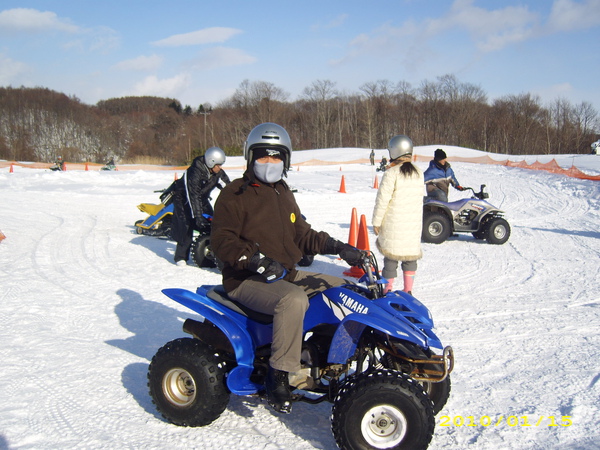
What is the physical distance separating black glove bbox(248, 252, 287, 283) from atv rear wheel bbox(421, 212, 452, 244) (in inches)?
301

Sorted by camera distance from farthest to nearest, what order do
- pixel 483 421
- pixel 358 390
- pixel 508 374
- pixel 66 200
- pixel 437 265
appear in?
pixel 66 200
pixel 437 265
pixel 508 374
pixel 483 421
pixel 358 390

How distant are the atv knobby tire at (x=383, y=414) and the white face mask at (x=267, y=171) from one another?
146 centimetres

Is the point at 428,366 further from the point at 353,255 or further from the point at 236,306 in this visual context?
the point at 236,306

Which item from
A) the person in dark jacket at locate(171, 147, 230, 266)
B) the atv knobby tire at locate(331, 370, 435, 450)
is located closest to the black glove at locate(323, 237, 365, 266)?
the atv knobby tire at locate(331, 370, 435, 450)

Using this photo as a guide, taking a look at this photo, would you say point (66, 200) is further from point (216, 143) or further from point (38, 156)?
point (38, 156)

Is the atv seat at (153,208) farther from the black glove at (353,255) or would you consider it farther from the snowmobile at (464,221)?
the black glove at (353,255)

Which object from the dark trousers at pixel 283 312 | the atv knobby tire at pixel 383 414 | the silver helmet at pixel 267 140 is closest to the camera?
the atv knobby tire at pixel 383 414

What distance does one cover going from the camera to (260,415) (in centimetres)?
380

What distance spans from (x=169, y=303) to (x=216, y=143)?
69.6 meters

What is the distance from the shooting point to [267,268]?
322cm

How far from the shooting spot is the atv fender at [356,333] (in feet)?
10.3

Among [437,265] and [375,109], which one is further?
[375,109]

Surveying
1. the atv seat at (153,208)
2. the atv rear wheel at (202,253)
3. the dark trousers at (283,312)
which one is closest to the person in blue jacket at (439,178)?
the atv rear wheel at (202,253)

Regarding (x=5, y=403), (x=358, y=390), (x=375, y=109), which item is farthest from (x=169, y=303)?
(x=375, y=109)
